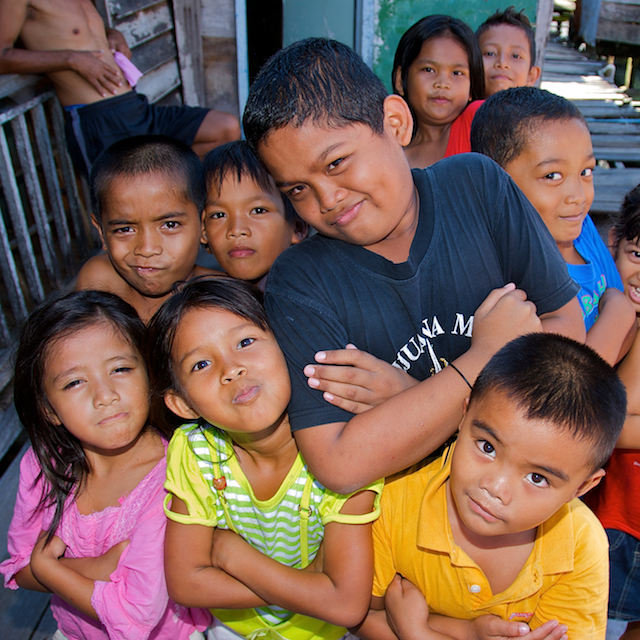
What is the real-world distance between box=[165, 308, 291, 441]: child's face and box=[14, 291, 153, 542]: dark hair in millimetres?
306

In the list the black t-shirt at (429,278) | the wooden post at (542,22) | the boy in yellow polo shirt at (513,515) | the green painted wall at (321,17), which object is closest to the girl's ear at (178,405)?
the black t-shirt at (429,278)

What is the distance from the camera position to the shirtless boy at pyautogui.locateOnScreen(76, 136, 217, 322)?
2.06 meters

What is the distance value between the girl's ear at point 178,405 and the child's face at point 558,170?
50.9 inches

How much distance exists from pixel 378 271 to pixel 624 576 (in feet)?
4.40

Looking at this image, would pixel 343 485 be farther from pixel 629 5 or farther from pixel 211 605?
pixel 629 5

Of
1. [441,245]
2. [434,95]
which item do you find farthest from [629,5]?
[441,245]

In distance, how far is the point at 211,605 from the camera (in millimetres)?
1421

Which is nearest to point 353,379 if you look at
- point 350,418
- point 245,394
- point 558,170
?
point 350,418

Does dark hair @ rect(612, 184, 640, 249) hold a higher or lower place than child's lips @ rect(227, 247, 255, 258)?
higher

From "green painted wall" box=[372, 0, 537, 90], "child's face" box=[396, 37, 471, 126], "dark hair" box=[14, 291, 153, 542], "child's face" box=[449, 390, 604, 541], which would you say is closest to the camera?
"child's face" box=[449, 390, 604, 541]

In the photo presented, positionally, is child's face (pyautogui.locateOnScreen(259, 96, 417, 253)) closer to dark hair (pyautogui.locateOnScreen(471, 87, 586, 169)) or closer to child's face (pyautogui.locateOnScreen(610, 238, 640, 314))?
dark hair (pyautogui.locateOnScreen(471, 87, 586, 169))

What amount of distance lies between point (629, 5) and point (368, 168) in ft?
37.3

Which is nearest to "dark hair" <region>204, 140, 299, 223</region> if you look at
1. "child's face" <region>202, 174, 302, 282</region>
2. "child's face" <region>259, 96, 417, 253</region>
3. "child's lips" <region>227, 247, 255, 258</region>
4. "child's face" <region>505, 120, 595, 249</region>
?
"child's face" <region>202, 174, 302, 282</region>

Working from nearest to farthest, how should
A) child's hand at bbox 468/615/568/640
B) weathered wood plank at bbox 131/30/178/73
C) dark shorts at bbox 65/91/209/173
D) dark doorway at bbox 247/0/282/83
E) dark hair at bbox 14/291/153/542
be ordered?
child's hand at bbox 468/615/568/640 → dark hair at bbox 14/291/153/542 → dark shorts at bbox 65/91/209/173 → weathered wood plank at bbox 131/30/178/73 → dark doorway at bbox 247/0/282/83
